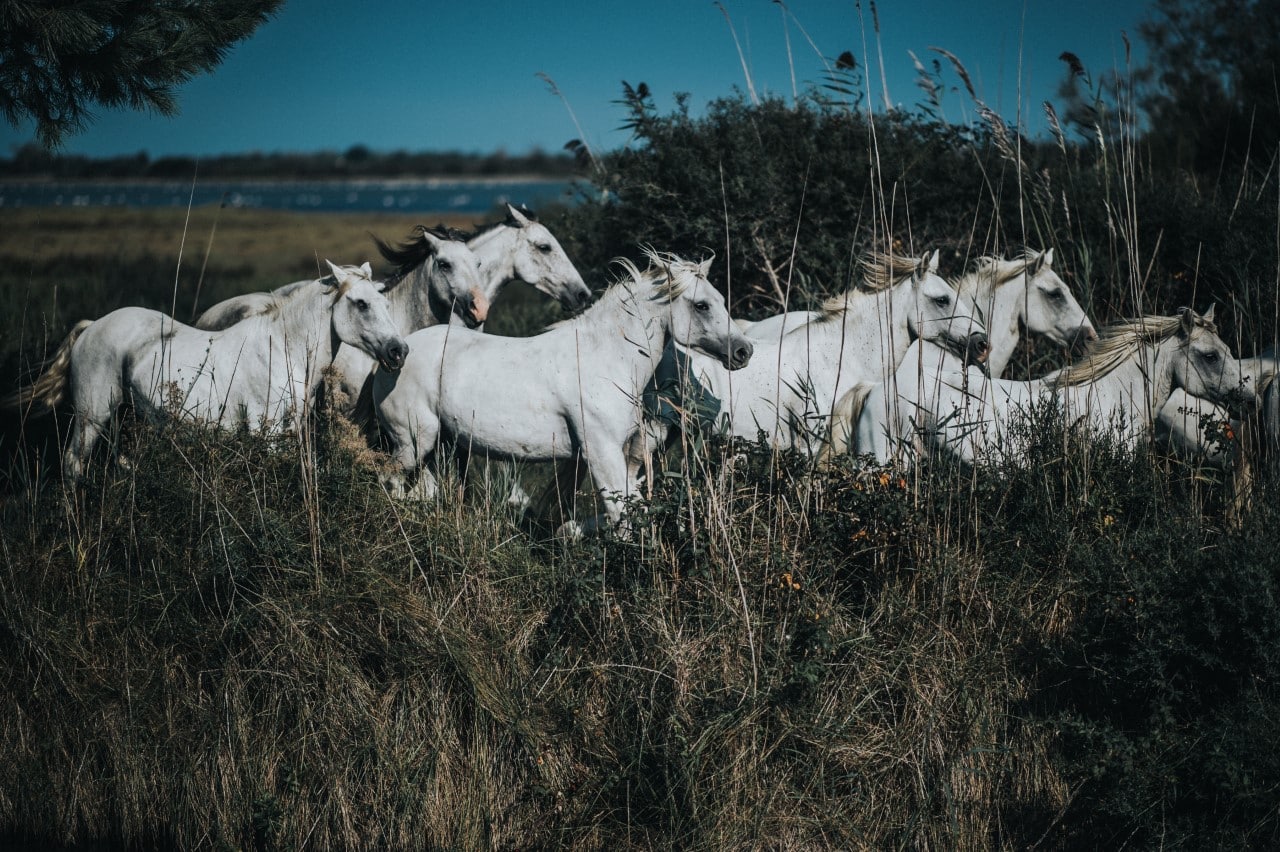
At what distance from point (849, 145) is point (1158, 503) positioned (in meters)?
5.41

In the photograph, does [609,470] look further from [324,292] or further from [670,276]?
[324,292]

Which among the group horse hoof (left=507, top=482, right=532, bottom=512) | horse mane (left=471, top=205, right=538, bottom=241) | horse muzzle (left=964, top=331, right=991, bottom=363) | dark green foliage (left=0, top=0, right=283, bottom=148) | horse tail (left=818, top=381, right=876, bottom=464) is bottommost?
horse hoof (left=507, top=482, right=532, bottom=512)

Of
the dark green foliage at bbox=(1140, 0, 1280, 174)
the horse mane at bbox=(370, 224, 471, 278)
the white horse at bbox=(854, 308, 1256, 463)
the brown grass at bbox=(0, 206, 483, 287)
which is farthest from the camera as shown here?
the brown grass at bbox=(0, 206, 483, 287)

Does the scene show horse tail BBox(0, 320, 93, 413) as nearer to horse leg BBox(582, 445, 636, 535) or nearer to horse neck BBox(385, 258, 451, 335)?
horse neck BBox(385, 258, 451, 335)

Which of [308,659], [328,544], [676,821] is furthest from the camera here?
[328,544]

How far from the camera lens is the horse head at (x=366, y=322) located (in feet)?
18.8

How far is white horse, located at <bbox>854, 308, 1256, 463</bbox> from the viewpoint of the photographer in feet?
18.0

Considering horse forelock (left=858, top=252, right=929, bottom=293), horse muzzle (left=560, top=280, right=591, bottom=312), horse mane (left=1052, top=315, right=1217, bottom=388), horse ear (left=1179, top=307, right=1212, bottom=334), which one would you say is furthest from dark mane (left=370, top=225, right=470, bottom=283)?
horse ear (left=1179, top=307, right=1212, bottom=334)

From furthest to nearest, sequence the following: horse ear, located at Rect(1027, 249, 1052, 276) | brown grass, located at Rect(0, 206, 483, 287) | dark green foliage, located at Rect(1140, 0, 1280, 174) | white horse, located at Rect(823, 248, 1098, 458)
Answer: brown grass, located at Rect(0, 206, 483, 287) < dark green foliage, located at Rect(1140, 0, 1280, 174) < white horse, located at Rect(823, 248, 1098, 458) < horse ear, located at Rect(1027, 249, 1052, 276)

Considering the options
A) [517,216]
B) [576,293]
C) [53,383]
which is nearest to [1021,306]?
[576,293]

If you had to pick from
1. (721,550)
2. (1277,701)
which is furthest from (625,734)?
(1277,701)

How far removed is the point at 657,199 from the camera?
934 cm

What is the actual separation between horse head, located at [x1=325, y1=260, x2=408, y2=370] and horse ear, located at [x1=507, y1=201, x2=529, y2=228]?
65.3 inches

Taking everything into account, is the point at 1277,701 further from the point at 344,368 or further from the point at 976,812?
the point at 344,368
